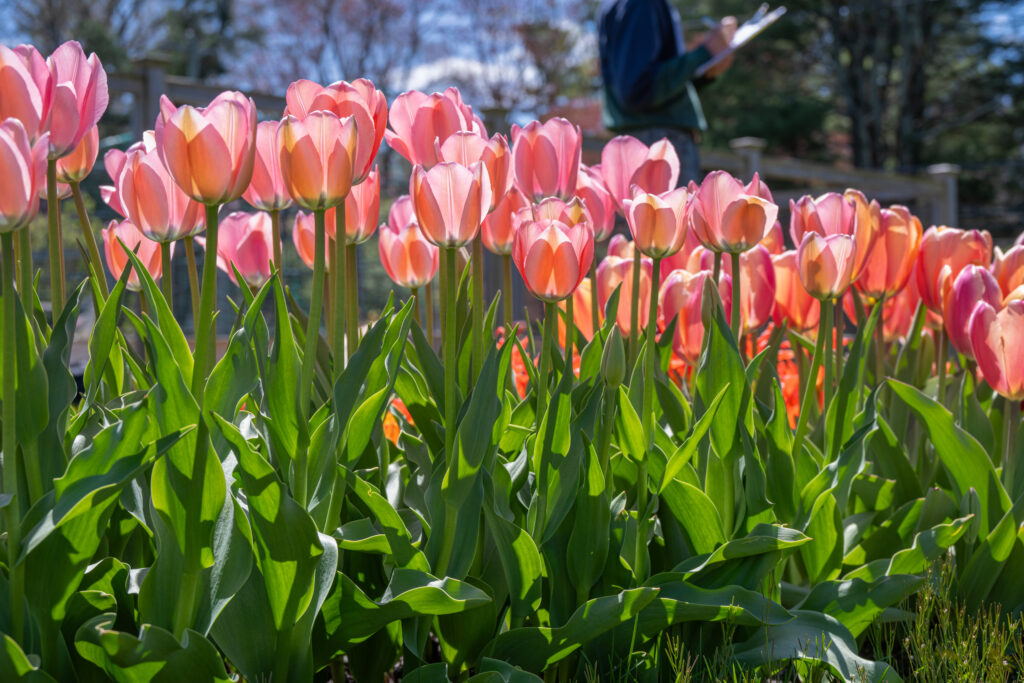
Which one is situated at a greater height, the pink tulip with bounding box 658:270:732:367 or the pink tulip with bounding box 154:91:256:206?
the pink tulip with bounding box 154:91:256:206

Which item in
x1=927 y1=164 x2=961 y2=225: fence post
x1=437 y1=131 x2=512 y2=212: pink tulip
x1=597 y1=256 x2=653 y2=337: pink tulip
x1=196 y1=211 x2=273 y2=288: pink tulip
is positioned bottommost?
x1=927 y1=164 x2=961 y2=225: fence post

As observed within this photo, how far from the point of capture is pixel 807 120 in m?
18.5

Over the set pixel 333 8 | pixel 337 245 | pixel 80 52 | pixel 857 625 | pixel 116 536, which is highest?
pixel 333 8

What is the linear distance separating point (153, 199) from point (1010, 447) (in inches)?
55.0

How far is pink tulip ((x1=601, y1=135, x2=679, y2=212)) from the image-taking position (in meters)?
1.48

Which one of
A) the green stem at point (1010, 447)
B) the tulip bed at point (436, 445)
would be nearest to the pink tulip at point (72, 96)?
the tulip bed at point (436, 445)

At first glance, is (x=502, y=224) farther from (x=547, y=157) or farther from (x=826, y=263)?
(x=826, y=263)

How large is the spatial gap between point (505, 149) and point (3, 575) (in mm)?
816

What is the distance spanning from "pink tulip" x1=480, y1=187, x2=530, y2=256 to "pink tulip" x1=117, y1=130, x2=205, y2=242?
0.42 m

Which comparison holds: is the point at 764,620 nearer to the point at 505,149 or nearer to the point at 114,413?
the point at 505,149

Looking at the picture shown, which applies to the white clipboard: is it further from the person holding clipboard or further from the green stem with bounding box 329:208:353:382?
the green stem with bounding box 329:208:353:382

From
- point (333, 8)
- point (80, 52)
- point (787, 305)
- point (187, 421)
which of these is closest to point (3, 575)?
point (187, 421)

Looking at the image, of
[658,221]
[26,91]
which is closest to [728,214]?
[658,221]

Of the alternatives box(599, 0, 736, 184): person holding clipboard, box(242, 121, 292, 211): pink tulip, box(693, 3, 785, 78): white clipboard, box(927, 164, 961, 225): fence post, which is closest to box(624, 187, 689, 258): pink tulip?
box(242, 121, 292, 211): pink tulip
